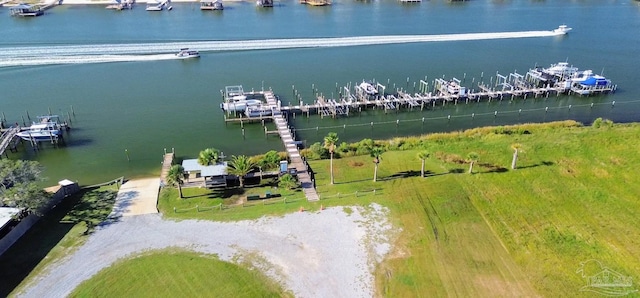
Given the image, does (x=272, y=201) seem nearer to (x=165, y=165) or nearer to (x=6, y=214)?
(x=165, y=165)

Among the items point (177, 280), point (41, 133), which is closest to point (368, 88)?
point (41, 133)

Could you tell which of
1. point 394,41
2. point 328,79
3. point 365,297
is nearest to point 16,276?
point 365,297

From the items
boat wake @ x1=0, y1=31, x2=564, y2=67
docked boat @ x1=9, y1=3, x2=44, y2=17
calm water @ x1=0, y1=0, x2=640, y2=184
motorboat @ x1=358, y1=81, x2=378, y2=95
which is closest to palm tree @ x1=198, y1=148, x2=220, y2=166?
calm water @ x1=0, y1=0, x2=640, y2=184

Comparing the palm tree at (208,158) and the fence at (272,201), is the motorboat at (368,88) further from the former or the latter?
the palm tree at (208,158)

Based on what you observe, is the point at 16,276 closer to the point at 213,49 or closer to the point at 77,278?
the point at 77,278

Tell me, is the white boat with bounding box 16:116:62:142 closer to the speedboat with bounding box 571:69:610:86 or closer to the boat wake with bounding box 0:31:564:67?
the boat wake with bounding box 0:31:564:67

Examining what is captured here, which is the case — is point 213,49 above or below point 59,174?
above
